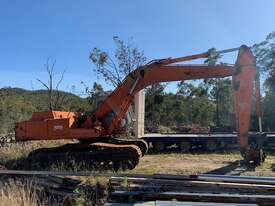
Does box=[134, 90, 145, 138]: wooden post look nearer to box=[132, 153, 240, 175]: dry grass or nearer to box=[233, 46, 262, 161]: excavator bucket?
box=[132, 153, 240, 175]: dry grass

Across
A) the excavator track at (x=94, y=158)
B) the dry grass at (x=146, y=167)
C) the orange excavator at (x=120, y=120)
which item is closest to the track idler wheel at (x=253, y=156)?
the orange excavator at (x=120, y=120)

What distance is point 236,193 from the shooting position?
8.92 m

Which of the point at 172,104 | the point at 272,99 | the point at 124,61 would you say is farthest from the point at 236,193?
the point at 172,104

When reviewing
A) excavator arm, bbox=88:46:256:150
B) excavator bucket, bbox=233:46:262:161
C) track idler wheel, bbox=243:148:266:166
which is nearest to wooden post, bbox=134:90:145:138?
excavator arm, bbox=88:46:256:150

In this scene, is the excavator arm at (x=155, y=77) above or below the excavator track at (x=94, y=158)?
above

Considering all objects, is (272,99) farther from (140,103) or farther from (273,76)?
(140,103)

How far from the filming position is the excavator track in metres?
14.2

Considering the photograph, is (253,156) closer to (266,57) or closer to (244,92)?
(244,92)

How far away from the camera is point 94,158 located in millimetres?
14414

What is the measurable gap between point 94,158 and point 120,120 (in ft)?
5.74

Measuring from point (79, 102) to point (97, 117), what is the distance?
29508 millimetres

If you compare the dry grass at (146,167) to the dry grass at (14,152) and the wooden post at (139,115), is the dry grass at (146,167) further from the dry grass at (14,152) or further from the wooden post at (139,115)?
the wooden post at (139,115)

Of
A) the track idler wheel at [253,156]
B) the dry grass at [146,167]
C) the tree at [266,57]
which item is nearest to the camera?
the dry grass at [146,167]

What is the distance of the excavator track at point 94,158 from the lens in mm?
14234
